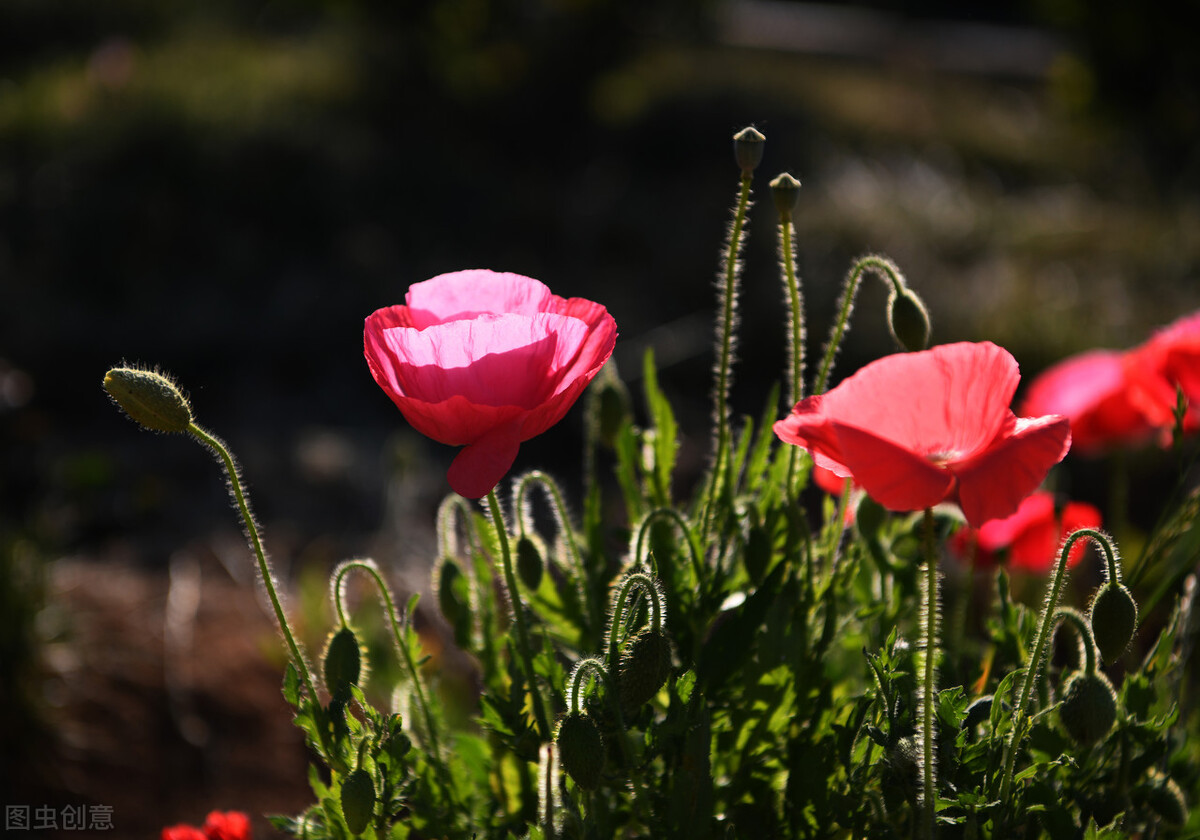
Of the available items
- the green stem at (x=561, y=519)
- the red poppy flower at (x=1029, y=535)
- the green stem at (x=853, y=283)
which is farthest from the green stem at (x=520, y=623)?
the red poppy flower at (x=1029, y=535)

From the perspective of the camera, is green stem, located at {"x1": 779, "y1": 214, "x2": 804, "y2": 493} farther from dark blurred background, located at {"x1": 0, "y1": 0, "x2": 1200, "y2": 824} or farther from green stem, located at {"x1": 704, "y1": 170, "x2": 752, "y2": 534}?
dark blurred background, located at {"x1": 0, "y1": 0, "x2": 1200, "y2": 824}

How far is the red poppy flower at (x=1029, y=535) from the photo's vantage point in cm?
169

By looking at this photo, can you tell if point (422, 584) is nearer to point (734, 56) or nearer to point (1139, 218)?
point (1139, 218)

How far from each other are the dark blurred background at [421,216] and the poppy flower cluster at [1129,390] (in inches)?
20.0

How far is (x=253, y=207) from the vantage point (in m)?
6.29

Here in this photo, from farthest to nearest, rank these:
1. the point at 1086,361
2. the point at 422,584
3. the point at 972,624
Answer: the point at 422,584, the point at 972,624, the point at 1086,361

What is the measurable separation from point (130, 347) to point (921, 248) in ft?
13.6

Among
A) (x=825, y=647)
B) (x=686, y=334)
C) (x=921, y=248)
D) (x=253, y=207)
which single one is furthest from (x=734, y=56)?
(x=825, y=647)

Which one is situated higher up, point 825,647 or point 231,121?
point 231,121

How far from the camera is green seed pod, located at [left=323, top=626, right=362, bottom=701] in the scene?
1252mm

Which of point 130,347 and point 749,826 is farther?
point 130,347

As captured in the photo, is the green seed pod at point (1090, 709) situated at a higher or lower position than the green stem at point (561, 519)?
lower

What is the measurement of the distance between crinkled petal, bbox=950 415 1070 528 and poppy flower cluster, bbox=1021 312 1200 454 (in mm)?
599

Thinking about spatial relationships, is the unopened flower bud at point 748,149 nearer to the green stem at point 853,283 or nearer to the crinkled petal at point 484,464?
the green stem at point 853,283
